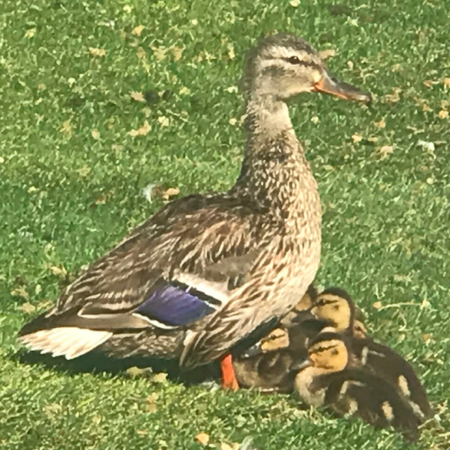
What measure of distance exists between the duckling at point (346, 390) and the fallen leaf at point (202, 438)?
26.4 inches

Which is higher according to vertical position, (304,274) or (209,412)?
(304,274)

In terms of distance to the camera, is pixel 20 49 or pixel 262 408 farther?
pixel 20 49

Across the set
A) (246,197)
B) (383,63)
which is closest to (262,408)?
(246,197)

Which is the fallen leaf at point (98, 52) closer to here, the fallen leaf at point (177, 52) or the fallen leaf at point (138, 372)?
the fallen leaf at point (177, 52)

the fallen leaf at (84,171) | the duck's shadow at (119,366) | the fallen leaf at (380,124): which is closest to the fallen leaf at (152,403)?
the duck's shadow at (119,366)

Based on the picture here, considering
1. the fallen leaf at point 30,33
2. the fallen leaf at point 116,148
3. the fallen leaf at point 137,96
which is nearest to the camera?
the fallen leaf at point 116,148

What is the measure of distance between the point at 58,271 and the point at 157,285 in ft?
6.46

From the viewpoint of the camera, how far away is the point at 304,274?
629 cm

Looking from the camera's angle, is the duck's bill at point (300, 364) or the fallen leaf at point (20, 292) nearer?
the duck's bill at point (300, 364)

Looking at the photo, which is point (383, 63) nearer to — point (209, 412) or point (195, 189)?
point (195, 189)

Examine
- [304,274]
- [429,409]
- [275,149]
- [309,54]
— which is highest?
[309,54]

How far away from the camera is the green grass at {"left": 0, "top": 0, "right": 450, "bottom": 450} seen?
6074 millimetres

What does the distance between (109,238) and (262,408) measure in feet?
9.04

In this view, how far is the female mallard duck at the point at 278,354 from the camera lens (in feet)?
21.2
